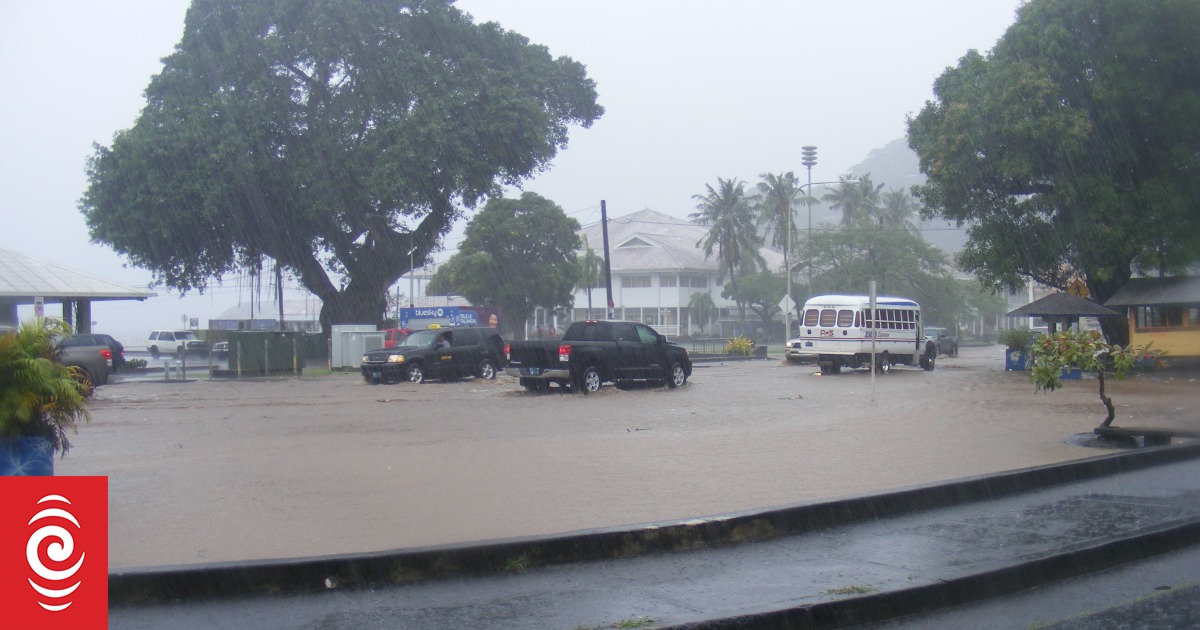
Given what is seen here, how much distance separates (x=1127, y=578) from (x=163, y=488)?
858cm

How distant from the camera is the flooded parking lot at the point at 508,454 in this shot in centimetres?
823

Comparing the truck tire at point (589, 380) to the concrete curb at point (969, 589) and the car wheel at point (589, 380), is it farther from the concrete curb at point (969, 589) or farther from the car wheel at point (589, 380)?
the concrete curb at point (969, 589)

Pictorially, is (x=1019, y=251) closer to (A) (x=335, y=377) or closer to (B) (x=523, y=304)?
(A) (x=335, y=377)

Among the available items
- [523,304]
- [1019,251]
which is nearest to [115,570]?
[1019,251]

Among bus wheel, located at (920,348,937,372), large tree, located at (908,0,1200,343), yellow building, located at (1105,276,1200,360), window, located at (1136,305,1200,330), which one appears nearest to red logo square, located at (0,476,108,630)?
large tree, located at (908,0,1200,343)

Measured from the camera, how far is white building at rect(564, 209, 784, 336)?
244ft

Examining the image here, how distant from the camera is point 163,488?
33.1ft

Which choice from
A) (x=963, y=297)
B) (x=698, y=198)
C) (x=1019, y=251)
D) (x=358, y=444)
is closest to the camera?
(x=358, y=444)

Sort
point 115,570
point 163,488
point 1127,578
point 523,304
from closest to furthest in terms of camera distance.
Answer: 1. point 115,570
2. point 1127,578
3. point 163,488
4. point 523,304

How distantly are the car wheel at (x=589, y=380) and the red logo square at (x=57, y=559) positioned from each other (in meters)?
19.4

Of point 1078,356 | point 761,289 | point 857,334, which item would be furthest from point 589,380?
point 761,289

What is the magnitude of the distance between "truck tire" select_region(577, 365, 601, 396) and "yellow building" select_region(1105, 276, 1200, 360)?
18.2m

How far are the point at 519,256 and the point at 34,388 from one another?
5387 centimetres

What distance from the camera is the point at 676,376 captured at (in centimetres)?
2634
